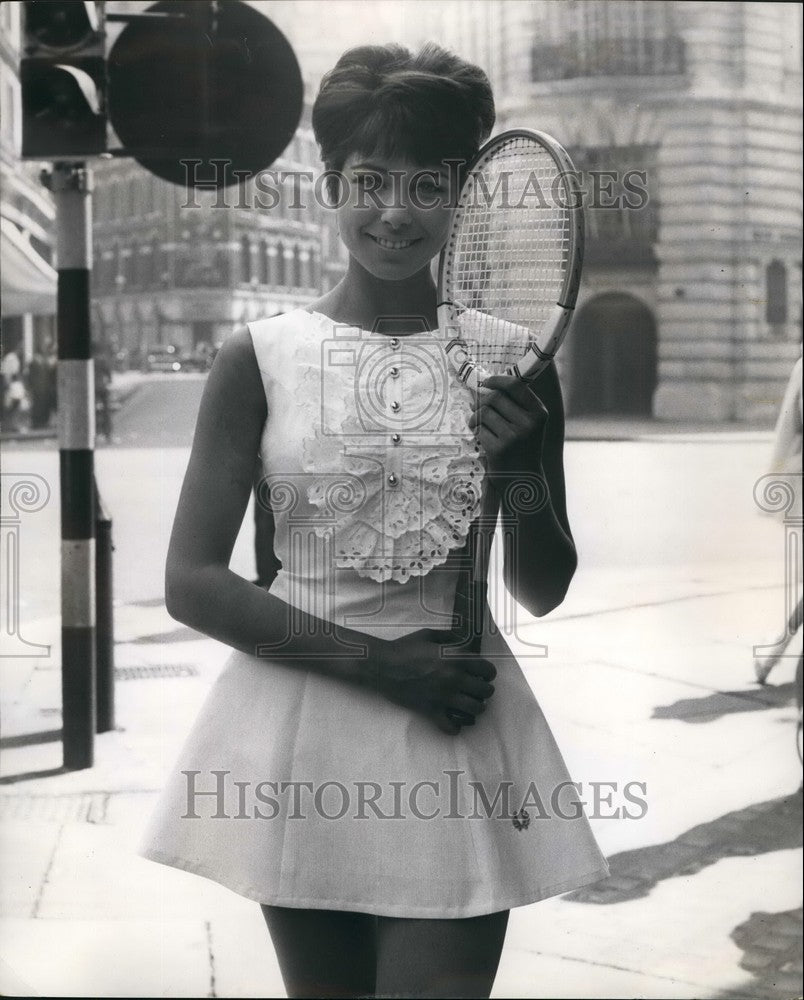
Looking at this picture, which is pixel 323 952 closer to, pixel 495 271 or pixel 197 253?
pixel 495 271

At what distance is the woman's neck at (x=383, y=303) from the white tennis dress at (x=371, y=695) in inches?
0.9

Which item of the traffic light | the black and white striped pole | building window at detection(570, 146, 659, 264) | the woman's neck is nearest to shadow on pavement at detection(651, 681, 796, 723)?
building window at detection(570, 146, 659, 264)

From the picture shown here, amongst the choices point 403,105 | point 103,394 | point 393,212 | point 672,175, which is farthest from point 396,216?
point 103,394

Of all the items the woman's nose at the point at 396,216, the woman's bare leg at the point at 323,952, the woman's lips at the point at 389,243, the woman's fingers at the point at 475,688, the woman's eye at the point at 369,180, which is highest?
the woman's eye at the point at 369,180

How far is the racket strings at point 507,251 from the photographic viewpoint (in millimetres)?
1552

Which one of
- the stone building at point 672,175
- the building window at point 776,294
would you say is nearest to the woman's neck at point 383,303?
the stone building at point 672,175

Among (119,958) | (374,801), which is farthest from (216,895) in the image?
(374,801)

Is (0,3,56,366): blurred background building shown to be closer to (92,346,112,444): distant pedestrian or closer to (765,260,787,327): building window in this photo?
(92,346,112,444): distant pedestrian

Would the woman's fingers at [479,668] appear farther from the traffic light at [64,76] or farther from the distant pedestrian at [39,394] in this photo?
the distant pedestrian at [39,394]

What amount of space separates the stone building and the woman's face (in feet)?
0.92

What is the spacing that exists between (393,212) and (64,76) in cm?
69

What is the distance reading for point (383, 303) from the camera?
1603 millimetres

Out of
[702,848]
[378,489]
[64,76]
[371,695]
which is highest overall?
[64,76]

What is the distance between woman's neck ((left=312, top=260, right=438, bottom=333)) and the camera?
5.24 ft
